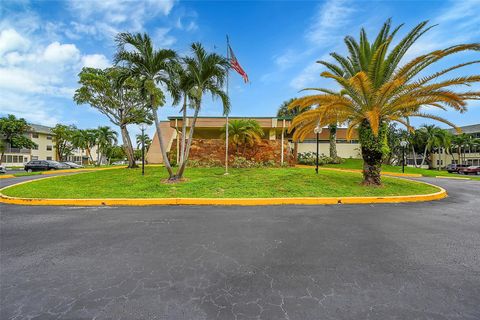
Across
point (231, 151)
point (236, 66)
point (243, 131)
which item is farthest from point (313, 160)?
point (236, 66)

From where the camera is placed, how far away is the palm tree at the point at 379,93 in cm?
961

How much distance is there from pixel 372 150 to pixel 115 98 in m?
21.6

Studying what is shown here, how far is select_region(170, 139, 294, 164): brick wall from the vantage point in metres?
23.2

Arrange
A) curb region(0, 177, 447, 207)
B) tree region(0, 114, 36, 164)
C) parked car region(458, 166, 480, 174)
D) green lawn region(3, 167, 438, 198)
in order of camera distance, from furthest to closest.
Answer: tree region(0, 114, 36, 164)
parked car region(458, 166, 480, 174)
green lawn region(3, 167, 438, 198)
curb region(0, 177, 447, 207)

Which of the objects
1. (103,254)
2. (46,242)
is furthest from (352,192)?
(46,242)

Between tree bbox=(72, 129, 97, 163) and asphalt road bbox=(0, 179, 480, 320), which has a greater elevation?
tree bbox=(72, 129, 97, 163)

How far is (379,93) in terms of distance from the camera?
10180mm

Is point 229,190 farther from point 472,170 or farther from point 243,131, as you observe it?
point 472,170

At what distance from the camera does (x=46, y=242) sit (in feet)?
15.2

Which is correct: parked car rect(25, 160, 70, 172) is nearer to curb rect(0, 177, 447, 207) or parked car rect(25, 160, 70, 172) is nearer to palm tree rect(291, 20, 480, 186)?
curb rect(0, 177, 447, 207)

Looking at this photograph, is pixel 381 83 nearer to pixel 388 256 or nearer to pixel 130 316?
pixel 388 256

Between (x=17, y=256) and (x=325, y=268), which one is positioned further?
(x=17, y=256)

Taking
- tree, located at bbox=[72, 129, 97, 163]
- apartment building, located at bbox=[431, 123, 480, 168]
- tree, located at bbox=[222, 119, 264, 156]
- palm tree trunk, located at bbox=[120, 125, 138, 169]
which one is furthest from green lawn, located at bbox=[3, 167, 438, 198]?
apartment building, located at bbox=[431, 123, 480, 168]

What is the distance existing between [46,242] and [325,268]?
545 cm
